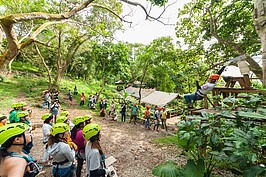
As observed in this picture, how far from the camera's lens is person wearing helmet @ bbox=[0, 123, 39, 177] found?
143cm

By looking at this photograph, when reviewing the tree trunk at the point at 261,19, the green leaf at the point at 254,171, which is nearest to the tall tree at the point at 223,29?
the tree trunk at the point at 261,19

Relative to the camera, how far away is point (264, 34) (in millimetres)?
3662

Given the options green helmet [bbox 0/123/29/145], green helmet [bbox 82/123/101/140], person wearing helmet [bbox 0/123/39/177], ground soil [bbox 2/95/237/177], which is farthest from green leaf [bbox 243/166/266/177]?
green helmet [bbox 0/123/29/145]

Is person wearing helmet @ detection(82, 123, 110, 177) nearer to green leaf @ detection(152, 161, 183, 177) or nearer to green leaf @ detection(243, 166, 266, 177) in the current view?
green leaf @ detection(152, 161, 183, 177)

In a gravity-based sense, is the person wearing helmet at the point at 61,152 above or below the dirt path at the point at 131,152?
above

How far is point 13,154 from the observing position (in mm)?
1569

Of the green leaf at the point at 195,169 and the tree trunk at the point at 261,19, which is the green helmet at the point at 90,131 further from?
the tree trunk at the point at 261,19

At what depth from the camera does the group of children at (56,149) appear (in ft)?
4.99

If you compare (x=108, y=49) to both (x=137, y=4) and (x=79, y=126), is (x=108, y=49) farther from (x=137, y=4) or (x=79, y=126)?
(x=79, y=126)

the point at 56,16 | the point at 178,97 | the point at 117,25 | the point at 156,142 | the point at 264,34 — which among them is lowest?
the point at 156,142

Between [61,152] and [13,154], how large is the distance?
957mm

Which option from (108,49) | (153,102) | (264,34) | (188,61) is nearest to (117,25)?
(108,49)

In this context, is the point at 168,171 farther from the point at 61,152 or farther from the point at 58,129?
the point at 58,129

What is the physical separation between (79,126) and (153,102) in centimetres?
1531
